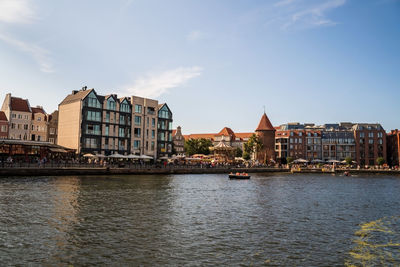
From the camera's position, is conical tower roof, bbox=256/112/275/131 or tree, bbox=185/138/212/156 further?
tree, bbox=185/138/212/156

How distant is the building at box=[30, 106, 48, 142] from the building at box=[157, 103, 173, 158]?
3306 cm

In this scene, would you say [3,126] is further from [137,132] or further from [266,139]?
[266,139]

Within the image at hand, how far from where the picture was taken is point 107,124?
93.6 meters

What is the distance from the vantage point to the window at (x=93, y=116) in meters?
89.7

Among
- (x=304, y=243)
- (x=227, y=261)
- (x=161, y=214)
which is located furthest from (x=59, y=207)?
(x=304, y=243)

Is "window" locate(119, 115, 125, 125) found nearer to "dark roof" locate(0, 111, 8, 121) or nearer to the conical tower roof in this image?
"dark roof" locate(0, 111, 8, 121)

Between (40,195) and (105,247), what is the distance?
20.4 m

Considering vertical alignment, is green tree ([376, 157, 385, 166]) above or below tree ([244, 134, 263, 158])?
below

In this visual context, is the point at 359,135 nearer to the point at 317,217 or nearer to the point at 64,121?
the point at 64,121

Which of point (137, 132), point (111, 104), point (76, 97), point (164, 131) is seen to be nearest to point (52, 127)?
point (76, 97)

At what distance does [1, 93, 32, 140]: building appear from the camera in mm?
89375

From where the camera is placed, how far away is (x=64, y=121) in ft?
309

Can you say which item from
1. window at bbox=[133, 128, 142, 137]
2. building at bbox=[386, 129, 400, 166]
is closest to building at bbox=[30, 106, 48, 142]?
window at bbox=[133, 128, 142, 137]

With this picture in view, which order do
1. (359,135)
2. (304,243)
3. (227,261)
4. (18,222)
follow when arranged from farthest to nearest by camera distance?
(359,135)
(18,222)
(304,243)
(227,261)
